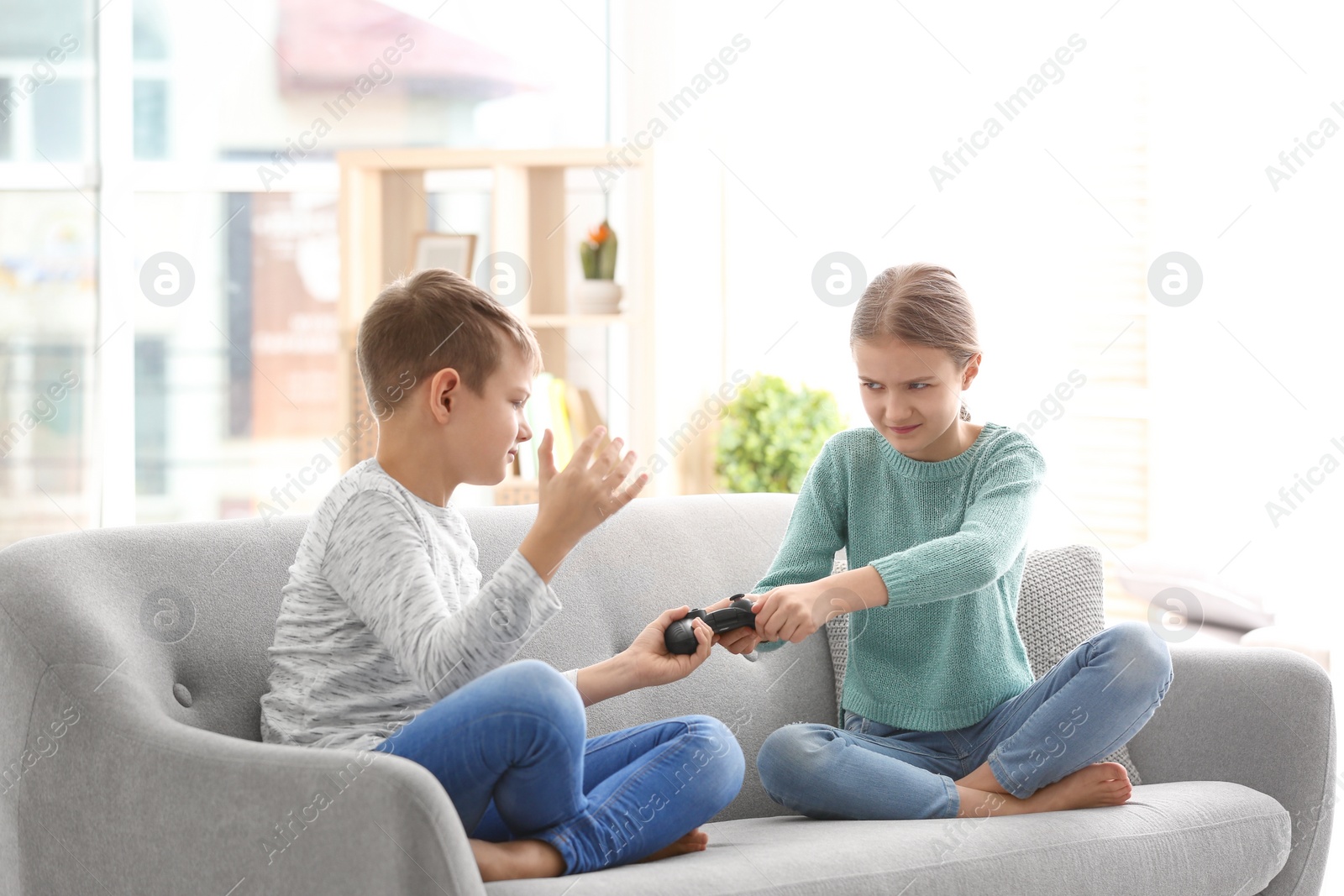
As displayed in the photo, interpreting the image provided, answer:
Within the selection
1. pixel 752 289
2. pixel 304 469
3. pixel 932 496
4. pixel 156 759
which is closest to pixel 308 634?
pixel 156 759

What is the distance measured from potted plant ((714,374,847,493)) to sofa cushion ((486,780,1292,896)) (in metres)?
1.87

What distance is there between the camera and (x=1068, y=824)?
149cm

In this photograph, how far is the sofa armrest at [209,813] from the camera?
3.68 feet

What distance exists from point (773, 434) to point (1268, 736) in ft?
6.24

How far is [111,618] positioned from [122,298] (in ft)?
9.87

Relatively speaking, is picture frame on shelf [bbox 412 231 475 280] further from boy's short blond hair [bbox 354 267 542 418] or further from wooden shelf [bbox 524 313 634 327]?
boy's short blond hair [bbox 354 267 542 418]

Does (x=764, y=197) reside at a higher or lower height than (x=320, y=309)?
higher

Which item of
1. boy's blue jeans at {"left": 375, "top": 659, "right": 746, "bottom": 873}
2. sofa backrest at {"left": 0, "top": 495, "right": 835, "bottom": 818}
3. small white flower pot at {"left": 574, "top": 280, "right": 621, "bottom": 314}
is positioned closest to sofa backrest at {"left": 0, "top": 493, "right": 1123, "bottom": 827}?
sofa backrest at {"left": 0, "top": 495, "right": 835, "bottom": 818}

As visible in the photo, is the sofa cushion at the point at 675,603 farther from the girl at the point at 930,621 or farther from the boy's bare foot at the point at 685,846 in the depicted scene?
the boy's bare foot at the point at 685,846

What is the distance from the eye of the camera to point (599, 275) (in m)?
3.73

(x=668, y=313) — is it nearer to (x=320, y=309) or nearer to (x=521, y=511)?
(x=320, y=309)

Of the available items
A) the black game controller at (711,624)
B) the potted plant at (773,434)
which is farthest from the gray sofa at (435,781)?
the potted plant at (773,434)

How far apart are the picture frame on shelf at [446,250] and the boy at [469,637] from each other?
7.85 feet

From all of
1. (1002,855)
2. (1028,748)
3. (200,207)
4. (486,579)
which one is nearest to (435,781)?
(486,579)
